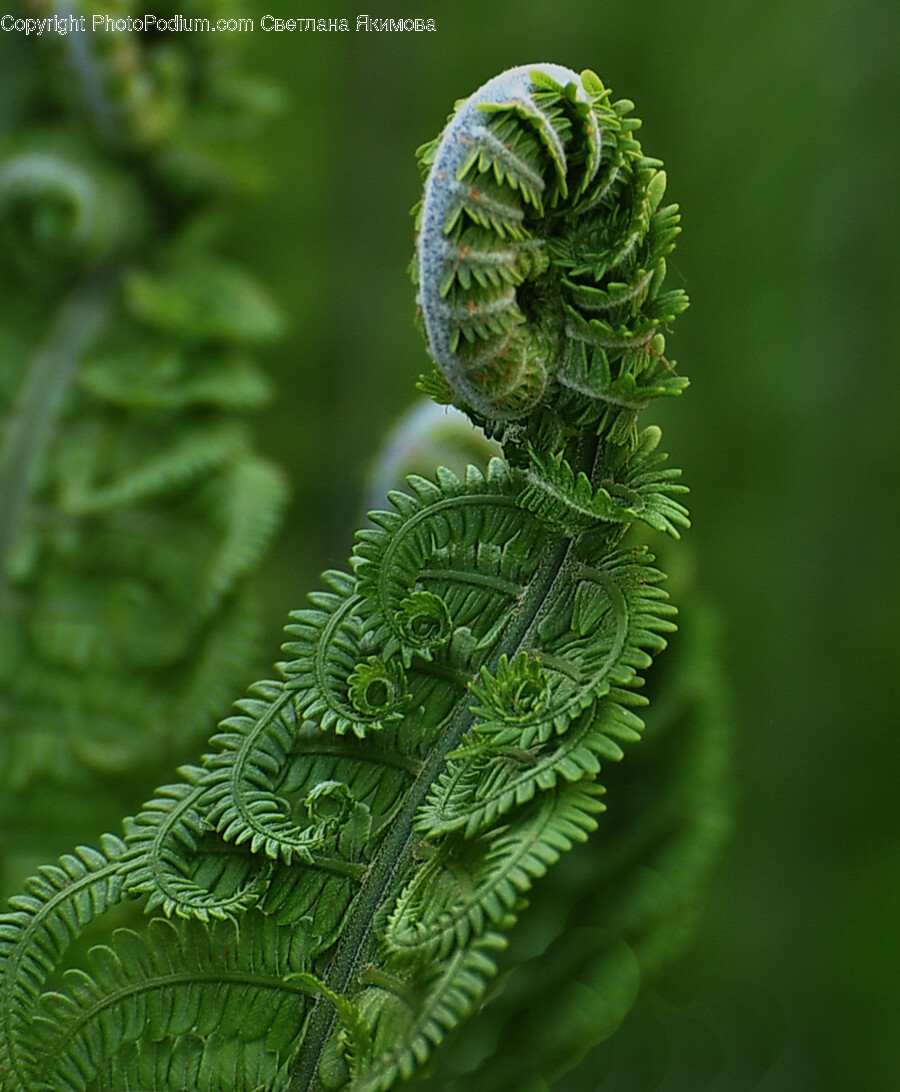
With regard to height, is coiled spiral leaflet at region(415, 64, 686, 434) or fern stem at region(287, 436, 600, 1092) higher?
coiled spiral leaflet at region(415, 64, 686, 434)

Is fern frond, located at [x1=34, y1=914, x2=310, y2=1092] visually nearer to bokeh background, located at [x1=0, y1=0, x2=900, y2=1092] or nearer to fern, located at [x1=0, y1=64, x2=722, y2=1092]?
fern, located at [x1=0, y1=64, x2=722, y2=1092]

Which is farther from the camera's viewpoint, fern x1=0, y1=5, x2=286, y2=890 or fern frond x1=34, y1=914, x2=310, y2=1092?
fern x1=0, y1=5, x2=286, y2=890

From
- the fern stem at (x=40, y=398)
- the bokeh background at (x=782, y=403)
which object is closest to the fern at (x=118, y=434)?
the fern stem at (x=40, y=398)

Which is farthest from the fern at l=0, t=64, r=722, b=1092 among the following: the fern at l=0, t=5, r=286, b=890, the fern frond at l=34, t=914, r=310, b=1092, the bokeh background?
the bokeh background

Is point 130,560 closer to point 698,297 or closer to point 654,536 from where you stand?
point 654,536

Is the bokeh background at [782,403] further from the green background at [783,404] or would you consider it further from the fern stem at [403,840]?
the fern stem at [403,840]
